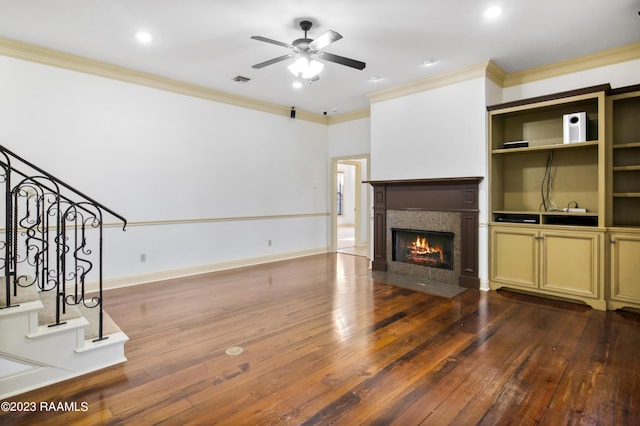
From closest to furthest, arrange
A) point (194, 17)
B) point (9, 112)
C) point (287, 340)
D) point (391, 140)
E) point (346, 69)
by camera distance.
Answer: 1. point (287, 340)
2. point (194, 17)
3. point (9, 112)
4. point (346, 69)
5. point (391, 140)

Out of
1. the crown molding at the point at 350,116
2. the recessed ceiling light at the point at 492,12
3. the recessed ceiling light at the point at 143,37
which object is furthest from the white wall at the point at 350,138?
the recessed ceiling light at the point at 143,37

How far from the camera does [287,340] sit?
3.08 m

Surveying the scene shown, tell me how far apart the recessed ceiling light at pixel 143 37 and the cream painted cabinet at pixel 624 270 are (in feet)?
18.4

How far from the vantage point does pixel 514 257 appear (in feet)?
14.8

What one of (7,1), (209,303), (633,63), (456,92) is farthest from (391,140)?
(7,1)

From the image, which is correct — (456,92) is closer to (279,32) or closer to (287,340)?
(279,32)

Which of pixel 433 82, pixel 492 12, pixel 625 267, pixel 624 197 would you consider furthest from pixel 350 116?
pixel 625 267

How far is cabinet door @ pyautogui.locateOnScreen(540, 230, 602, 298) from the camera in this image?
3.90m

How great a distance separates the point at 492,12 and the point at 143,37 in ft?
12.1

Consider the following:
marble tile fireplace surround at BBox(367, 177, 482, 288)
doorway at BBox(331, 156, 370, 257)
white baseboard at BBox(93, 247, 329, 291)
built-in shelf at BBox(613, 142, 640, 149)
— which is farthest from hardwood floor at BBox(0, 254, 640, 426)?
doorway at BBox(331, 156, 370, 257)

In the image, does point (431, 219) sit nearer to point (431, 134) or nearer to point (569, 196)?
point (431, 134)

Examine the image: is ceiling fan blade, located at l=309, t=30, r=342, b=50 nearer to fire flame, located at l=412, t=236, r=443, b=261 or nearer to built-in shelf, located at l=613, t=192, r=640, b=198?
fire flame, located at l=412, t=236, r=443, b=261

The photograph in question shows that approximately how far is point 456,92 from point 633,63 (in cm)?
195

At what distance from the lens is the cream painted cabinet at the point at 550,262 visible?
391 centimetres
